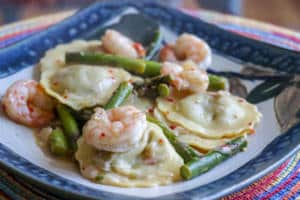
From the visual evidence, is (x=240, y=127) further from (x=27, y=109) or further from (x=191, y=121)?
(x=27, y=109)

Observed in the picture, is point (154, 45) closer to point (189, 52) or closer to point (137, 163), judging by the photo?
point (189, 52)

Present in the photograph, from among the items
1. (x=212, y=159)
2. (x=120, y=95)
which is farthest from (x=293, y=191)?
(x=120, y=95)

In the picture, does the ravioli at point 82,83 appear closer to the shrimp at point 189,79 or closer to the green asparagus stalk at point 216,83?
the shrimp at point 189,79

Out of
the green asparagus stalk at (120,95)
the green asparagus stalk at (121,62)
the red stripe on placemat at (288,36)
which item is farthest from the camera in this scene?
the red stripe on placemat at (288,36)

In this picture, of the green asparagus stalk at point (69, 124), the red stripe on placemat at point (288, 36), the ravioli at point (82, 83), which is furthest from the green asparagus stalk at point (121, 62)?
the red stripe on placemat at point (288, 36)

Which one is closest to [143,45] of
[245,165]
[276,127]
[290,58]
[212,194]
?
[290,58]

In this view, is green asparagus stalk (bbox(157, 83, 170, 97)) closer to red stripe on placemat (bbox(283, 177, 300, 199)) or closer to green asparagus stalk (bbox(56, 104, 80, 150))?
green asparagus stalk (bbox(56, 104, 80, 150))
